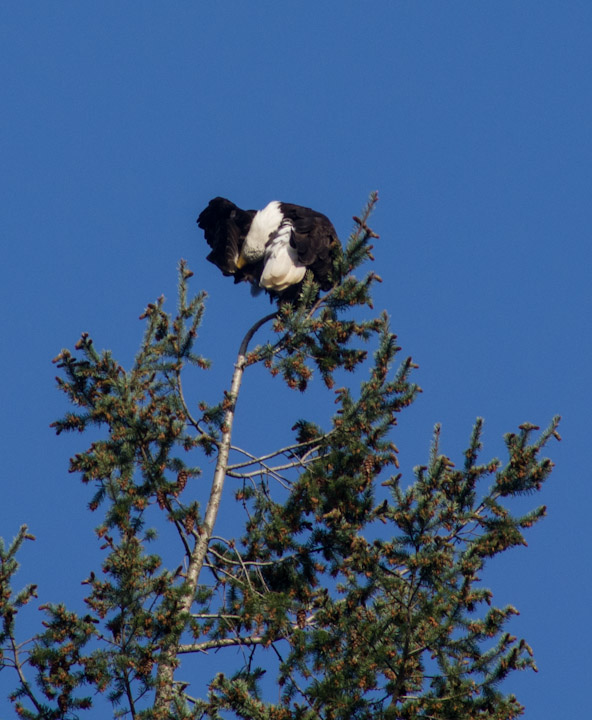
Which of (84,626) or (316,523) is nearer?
(84,626)

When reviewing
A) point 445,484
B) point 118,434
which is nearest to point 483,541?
point 445,484

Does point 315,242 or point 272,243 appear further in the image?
point 272,243

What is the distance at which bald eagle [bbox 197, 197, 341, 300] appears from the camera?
10.1 metres

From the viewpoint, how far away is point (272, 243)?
10.5 metres

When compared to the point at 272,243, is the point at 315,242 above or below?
below

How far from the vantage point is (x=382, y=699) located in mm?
7844

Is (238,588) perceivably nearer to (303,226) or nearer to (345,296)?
(345,296)

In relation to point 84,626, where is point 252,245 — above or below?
above

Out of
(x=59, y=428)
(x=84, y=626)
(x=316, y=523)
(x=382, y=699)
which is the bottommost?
(x=382, y=699)

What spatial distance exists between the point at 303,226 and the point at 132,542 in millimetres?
3363

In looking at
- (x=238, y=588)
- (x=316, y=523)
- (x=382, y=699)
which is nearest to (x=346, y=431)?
(x=316, y=523)

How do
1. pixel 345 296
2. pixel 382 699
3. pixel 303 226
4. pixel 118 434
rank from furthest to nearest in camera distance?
1. pixel 303 226
2. pixel 345 296
3. pixel 118 434
4. pixel 382 699

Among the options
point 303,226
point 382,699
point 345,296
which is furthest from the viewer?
point 303,226

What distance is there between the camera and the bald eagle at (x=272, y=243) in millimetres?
10094
